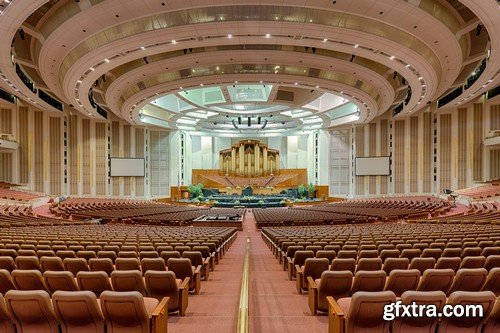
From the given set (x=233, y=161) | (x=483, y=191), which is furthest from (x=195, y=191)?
(x=483, y=191)

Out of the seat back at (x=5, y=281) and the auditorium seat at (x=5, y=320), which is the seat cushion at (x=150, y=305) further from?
the seat back at (x=5, y=281)

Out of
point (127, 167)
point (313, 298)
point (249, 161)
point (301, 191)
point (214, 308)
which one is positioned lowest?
point (301, 191)

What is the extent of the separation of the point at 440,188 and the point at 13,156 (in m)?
33.0

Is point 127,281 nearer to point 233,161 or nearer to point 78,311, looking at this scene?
point 78,311

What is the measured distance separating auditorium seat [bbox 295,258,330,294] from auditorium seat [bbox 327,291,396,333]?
4.63 feet

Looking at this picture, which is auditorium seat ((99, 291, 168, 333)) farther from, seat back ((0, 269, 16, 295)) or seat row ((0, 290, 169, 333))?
seat back ((0, 269, 16, 295))

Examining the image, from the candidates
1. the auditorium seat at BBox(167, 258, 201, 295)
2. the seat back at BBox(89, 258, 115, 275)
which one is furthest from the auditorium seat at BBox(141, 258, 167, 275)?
the seat back at BBox(89, 258, 115, 275)

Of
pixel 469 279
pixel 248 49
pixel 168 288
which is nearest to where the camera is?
pixel 469 279

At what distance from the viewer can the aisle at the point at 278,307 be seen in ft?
9.24

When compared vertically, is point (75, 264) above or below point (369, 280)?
below

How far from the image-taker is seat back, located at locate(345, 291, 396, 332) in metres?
2.10

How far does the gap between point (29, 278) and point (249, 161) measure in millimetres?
29097

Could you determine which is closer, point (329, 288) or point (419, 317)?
point (419, 317)

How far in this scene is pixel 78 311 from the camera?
212 cm
